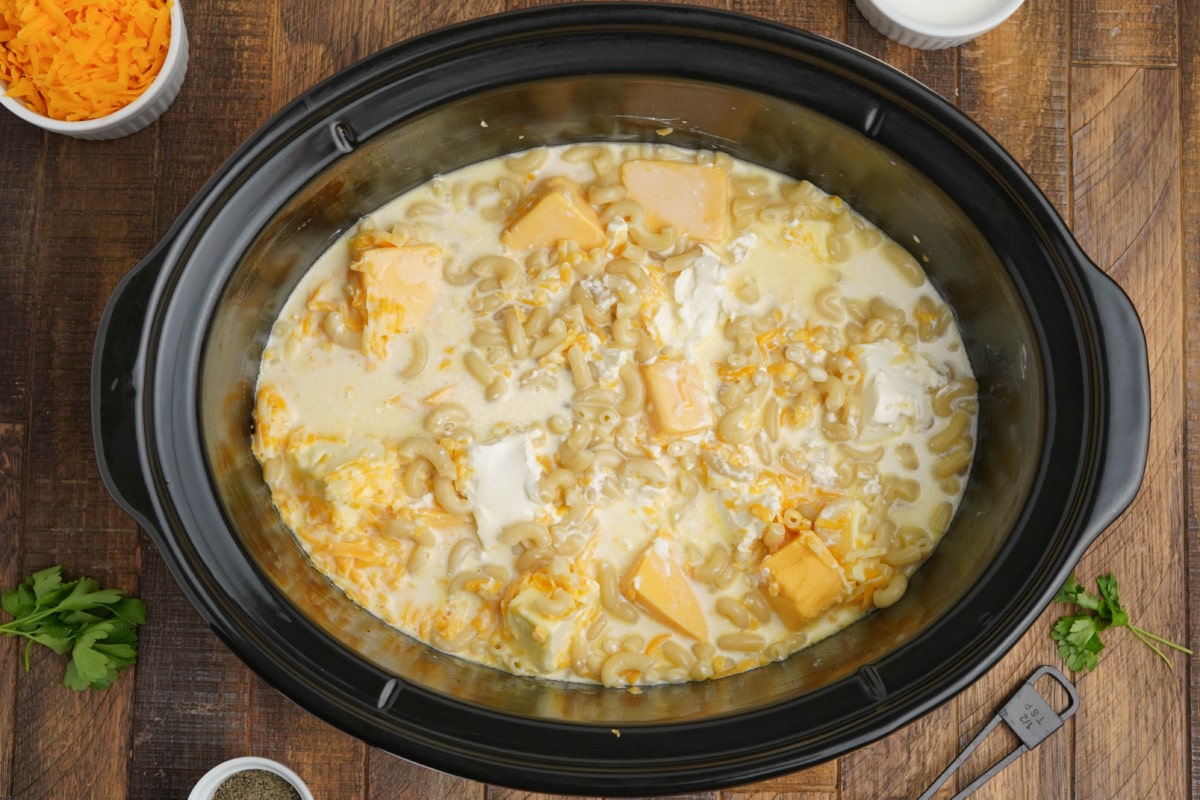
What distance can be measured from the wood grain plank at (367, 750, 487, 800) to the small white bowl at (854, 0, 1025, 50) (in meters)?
2.07

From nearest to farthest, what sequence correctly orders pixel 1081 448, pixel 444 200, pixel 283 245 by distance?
pixel 1081 448, pixel 283 245, pixel 444 200

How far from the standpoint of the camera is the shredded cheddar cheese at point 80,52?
6.80ft

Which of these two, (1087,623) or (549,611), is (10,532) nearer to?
(549,611)

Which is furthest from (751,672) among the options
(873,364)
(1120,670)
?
(1120,670)

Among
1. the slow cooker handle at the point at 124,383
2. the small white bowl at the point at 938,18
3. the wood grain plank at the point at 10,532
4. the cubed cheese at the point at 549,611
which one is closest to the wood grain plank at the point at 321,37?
the slow cooker handle at the point at 124,383

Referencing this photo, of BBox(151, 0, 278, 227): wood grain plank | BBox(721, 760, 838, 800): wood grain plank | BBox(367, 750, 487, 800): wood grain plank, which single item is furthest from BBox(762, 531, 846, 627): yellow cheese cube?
BBox(151, 0, 278, 227): wood grain plank

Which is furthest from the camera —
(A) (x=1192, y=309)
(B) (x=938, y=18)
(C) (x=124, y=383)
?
(A) (x=1192, y=309)

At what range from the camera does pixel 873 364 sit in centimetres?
213

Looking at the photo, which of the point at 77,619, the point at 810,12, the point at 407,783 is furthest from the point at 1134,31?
the point at 77,619

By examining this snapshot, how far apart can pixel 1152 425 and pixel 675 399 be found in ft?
4.05

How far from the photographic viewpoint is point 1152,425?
91.6 inches

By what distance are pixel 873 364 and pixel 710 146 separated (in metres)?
0.65

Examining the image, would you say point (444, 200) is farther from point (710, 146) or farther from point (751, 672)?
point (751, 672)

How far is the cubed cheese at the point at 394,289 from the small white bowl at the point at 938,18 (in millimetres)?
1197
